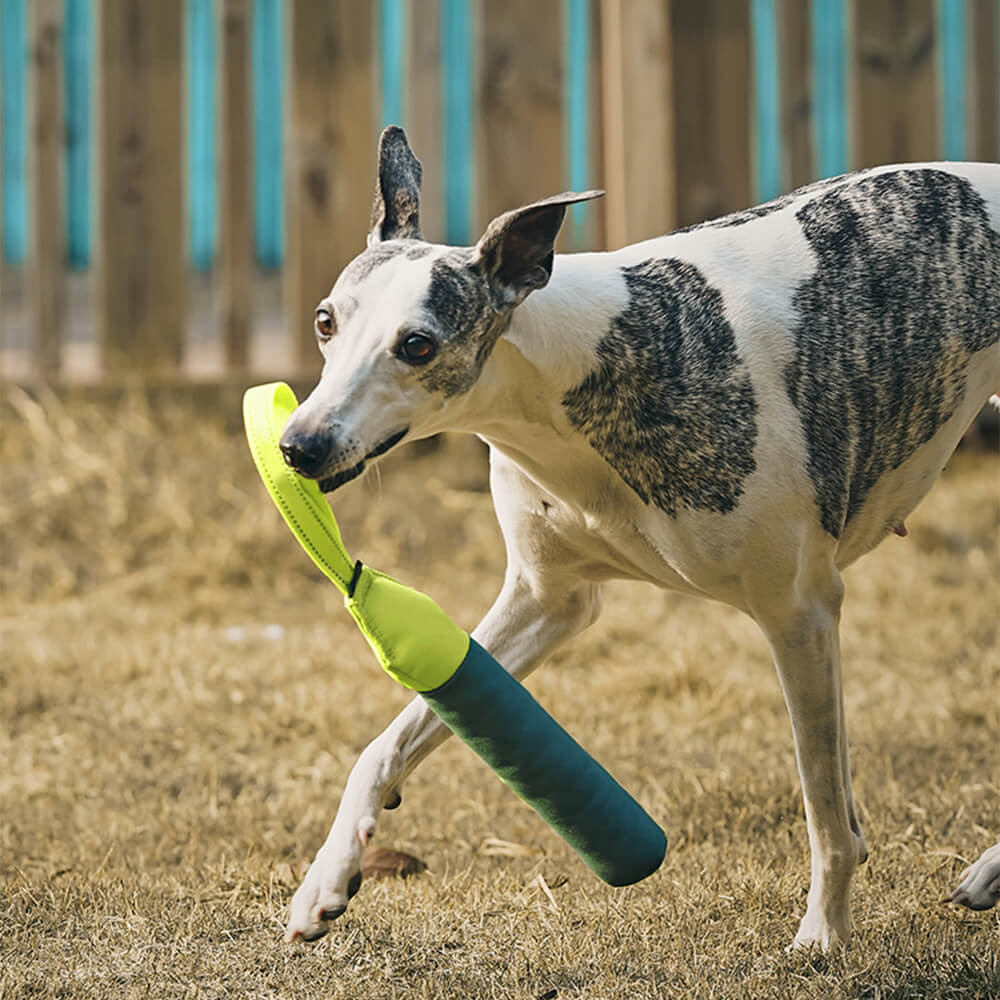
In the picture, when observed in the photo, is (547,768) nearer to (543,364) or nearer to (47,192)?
(543,364)

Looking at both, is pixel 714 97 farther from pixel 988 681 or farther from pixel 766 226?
pixel 766 226

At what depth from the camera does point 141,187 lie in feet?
20.1

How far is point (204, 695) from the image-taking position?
4.33 m

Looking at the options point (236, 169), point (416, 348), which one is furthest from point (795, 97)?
point (416, 348)

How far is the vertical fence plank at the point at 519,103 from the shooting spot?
587cm

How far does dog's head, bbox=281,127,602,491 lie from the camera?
7.55 feet

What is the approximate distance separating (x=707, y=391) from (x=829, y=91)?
691cm

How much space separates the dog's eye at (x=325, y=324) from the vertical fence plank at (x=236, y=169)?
12.0 ft

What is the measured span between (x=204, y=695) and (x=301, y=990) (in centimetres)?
189

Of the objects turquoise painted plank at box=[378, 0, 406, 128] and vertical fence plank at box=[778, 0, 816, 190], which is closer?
vertical fence plank at box=[778, 0, 816, 190]

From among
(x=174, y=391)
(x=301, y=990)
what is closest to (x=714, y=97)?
(x=174, y=391)

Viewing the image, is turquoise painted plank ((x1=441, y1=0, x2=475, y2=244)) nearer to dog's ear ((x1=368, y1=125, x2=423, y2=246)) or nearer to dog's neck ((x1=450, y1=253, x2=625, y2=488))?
dog's ear ((x1=368, y1=125, x2=423, y2=246))

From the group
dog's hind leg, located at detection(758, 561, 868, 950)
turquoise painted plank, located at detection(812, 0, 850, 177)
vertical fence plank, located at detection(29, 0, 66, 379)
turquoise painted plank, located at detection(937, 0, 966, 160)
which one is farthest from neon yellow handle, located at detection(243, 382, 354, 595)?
turquoise painted plank, located at detection(812, 0, 850, 177)

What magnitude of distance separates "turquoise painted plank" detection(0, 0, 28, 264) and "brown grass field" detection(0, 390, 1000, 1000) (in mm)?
4398
